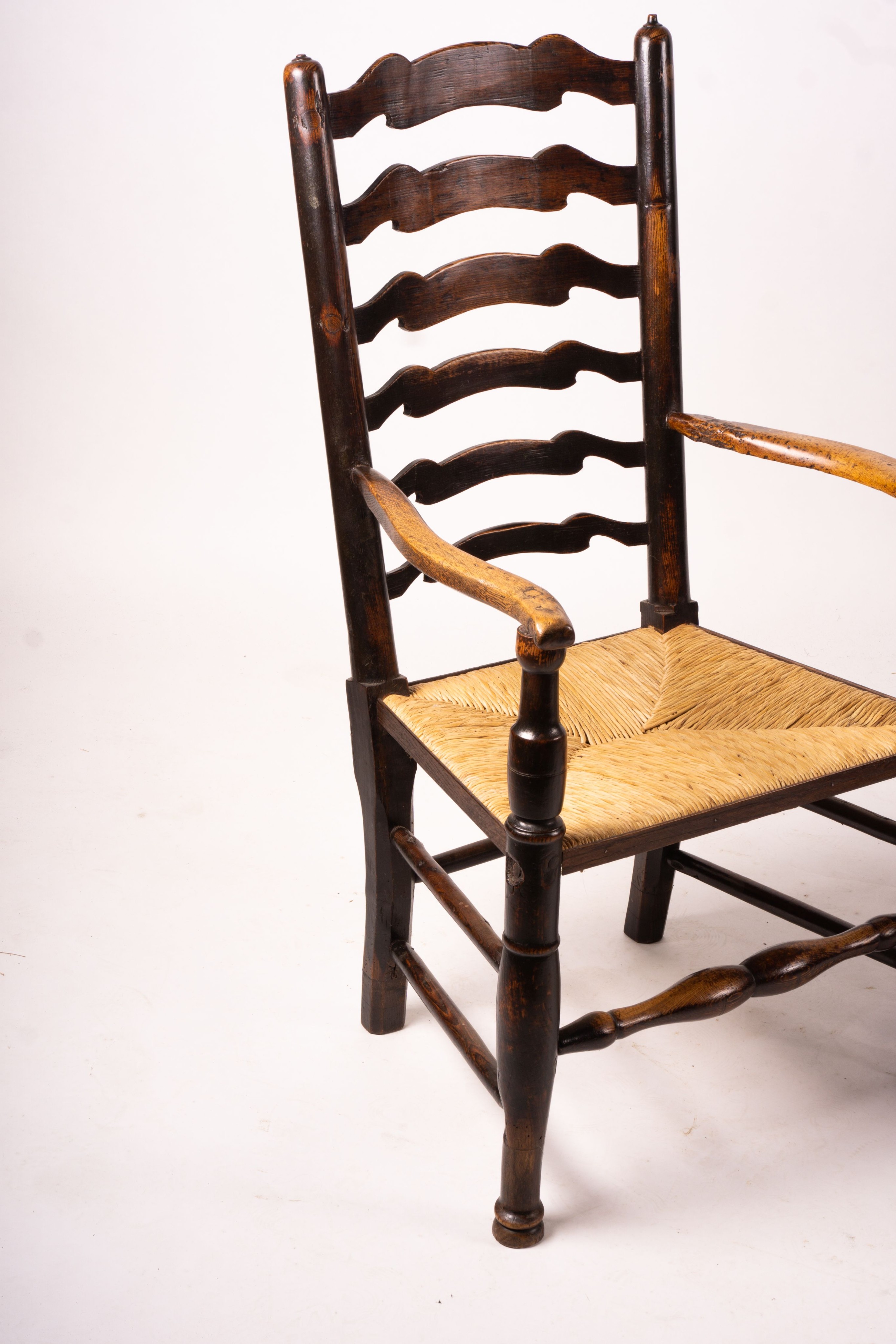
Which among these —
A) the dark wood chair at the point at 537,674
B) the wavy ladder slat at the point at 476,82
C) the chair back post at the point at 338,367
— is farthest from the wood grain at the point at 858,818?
the wavy ladder slat at the point at 476,82

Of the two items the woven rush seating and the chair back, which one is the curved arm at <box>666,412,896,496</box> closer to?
the chair back

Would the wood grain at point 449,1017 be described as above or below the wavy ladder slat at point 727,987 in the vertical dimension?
below

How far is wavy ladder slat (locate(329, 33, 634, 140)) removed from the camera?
156 cm

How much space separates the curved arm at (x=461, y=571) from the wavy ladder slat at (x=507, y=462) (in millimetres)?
96

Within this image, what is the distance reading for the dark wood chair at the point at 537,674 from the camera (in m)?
1.32

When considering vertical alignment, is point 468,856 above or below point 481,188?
below

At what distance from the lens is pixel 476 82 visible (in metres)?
1.63

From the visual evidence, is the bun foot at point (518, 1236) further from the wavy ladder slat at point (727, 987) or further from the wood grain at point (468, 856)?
the wood grain at point (468, 856)

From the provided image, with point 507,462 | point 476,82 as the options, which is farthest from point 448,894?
point 476,82

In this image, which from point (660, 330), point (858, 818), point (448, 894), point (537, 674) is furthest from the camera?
point (660, 330)

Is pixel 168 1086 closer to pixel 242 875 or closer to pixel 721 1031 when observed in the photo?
pixel 242 875

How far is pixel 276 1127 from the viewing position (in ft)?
5.32

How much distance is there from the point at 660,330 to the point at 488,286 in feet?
0.85

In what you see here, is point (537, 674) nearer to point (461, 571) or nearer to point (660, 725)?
point (461, 571)
